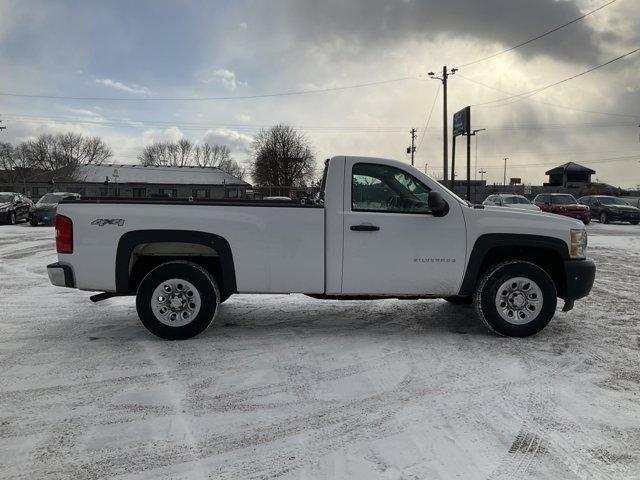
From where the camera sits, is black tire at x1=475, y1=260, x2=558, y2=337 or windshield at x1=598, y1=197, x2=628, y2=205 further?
windshield at x1=598, y1=197, x2=628, y2=205

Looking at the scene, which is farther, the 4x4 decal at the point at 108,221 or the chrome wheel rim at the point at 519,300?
the chrome wheel rim at the point at 519,300

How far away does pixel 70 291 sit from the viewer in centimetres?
778

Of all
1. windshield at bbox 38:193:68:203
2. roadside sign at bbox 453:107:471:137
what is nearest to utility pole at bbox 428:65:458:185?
roadside sign at bbox 453:107:471:137

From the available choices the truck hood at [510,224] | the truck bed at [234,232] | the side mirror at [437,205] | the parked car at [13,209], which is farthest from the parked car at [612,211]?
the parked car at [13,209]

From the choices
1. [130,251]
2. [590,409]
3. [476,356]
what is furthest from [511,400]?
[130,251]

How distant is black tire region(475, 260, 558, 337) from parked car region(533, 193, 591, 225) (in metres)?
21.5

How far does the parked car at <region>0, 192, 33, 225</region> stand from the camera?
22.5 m

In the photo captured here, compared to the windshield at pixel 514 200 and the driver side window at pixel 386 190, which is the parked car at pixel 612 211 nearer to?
the windshield at pixel 514 200

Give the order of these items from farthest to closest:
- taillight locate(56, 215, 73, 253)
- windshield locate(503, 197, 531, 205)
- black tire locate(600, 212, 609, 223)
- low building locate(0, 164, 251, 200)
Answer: low building locate(0, 164, 251, 200) < black tire locate(600, 212, 609, 223) < windshield locate(503, 197, 531, 205) < taillight locate(56, 215, 73, 253)

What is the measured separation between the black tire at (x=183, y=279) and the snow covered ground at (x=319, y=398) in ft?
0.53

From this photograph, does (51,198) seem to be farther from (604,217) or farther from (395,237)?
(604,217)

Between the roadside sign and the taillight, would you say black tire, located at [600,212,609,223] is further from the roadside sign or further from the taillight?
the taillight

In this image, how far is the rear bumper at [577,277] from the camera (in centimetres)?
527

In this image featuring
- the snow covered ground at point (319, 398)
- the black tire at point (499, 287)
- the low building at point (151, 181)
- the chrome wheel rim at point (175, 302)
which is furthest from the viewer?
the low building at point (151, 181)
